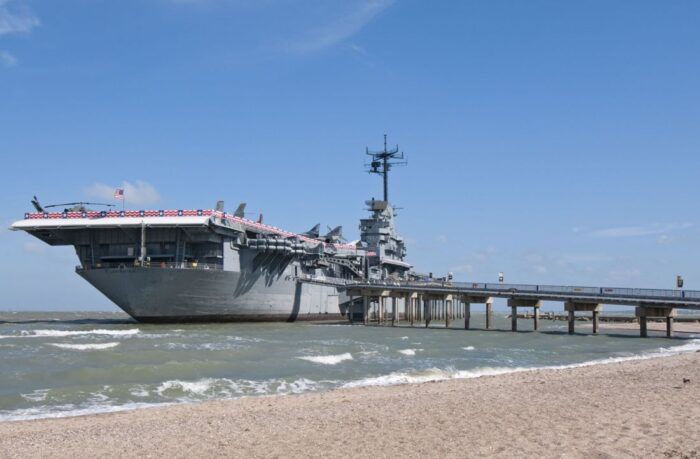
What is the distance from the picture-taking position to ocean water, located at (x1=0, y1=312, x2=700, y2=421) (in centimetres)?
1783

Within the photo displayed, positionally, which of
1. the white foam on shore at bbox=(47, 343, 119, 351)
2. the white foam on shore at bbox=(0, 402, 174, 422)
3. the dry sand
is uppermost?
the dry sand

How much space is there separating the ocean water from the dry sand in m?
2.87

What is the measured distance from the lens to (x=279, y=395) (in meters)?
17.4

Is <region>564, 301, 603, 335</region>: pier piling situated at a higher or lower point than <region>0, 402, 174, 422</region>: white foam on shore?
higher

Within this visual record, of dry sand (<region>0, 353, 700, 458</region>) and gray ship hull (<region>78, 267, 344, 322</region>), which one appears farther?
gray ship hull (<region>78, 267, 344, 322</region>)

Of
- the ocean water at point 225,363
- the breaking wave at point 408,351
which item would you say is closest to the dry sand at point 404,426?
the ocean water at point 225,363

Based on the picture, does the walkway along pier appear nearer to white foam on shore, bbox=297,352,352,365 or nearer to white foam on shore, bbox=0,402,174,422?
white foam on shore, bbox=297,352,352,365

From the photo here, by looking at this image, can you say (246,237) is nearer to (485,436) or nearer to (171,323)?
(171,323)

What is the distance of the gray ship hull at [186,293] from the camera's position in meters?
44.2

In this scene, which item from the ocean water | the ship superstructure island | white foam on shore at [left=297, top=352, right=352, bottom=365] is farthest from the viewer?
the ship superstructure island

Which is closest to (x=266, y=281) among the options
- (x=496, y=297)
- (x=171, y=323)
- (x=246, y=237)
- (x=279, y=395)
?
(x=246, y=237)

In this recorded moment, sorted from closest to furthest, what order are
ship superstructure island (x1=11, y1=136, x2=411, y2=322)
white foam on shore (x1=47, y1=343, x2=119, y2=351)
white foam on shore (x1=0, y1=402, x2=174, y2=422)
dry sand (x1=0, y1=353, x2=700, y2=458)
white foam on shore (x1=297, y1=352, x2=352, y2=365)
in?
dry sand (x1=0, y1=353, x2=700, y2=458)
white foam on shore (x1=0, y1=402, x2=174, y2=422)
white foam on shore (x1=297, y1=352, x2=352, y2=365)
white foam on shore (x1=47, y1=343, x2=119, y2=351)
ship superstructure island (x1=11, y1=136, x2=411, y2=322)

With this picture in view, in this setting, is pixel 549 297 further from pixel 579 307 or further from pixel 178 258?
pixel 178 258

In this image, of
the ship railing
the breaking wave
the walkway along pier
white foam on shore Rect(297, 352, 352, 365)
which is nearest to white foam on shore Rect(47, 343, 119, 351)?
white foam on shore Rect(297, 352, 352, 365)
